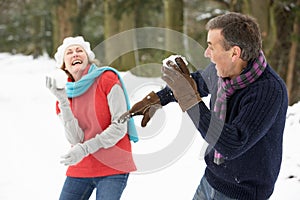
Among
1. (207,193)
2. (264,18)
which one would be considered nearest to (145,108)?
(207,193)

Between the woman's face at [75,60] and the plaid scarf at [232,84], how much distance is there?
3.84 ft

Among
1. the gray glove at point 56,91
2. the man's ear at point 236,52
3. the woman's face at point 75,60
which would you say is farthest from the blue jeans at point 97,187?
the man's ear at point 236,52

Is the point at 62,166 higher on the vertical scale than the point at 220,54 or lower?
lower

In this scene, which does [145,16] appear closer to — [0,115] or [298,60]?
[298,60]

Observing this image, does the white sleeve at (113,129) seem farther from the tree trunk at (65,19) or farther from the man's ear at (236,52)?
the tree trunk at (65,19)

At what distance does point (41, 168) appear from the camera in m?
5.55

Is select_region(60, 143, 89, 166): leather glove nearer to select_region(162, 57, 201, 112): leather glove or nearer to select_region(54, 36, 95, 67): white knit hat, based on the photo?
select_region(54, 36, 95, 67): white knit hat

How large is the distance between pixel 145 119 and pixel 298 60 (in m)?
8.62

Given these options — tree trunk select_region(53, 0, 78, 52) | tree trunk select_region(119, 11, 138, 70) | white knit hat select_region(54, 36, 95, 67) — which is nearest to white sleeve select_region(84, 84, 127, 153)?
white knit hat select_region(54, 36, 95, 67)

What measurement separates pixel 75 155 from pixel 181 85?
45.1 inches

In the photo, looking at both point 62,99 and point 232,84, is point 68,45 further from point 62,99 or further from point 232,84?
point 232,84

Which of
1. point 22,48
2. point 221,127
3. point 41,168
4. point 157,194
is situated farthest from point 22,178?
point 22,48

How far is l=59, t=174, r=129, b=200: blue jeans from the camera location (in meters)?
2.86

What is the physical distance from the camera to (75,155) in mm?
2895
